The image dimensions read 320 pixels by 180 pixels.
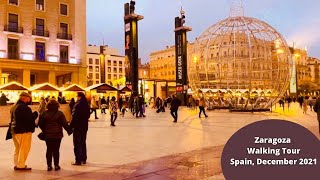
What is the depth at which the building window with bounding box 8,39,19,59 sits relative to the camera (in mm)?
36812

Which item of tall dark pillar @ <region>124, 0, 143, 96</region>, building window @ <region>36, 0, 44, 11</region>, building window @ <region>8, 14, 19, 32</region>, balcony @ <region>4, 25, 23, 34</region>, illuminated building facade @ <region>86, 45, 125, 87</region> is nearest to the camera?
tall dark pillar @ <region>124, 0, 143, 96</region>

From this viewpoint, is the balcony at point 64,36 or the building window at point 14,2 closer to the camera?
the building window at point 14,2

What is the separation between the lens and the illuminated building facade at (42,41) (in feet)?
121

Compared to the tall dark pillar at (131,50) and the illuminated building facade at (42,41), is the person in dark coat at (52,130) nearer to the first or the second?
the tall dark pillar at (131,50)

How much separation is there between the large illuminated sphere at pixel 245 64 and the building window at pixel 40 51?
20.9 m

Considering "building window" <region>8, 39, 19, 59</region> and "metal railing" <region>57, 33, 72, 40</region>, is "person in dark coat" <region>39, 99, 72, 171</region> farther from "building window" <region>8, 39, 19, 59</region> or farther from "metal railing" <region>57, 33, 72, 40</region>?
"metal railing" <region>57, 33, 72, 40</region>

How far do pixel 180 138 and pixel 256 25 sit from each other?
50.7 feet

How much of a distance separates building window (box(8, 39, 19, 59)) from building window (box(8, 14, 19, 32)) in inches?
46.6

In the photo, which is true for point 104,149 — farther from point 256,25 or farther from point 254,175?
point 256,25

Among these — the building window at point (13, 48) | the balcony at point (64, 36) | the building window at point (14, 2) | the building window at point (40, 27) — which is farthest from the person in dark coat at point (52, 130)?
the balcony at point (64, 36)

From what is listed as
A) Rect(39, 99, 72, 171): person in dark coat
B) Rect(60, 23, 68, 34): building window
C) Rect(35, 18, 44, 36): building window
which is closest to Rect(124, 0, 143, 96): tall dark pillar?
Rect(60, 23, 68, 34): building window

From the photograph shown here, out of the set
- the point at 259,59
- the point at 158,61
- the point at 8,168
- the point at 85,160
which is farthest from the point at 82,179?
the point at 158,61

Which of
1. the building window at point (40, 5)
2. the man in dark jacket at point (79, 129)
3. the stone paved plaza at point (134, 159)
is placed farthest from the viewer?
the building window at point (40, 5)

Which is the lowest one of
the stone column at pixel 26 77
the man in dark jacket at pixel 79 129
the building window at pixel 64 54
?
the man in dark jacket at pixel 79 129
